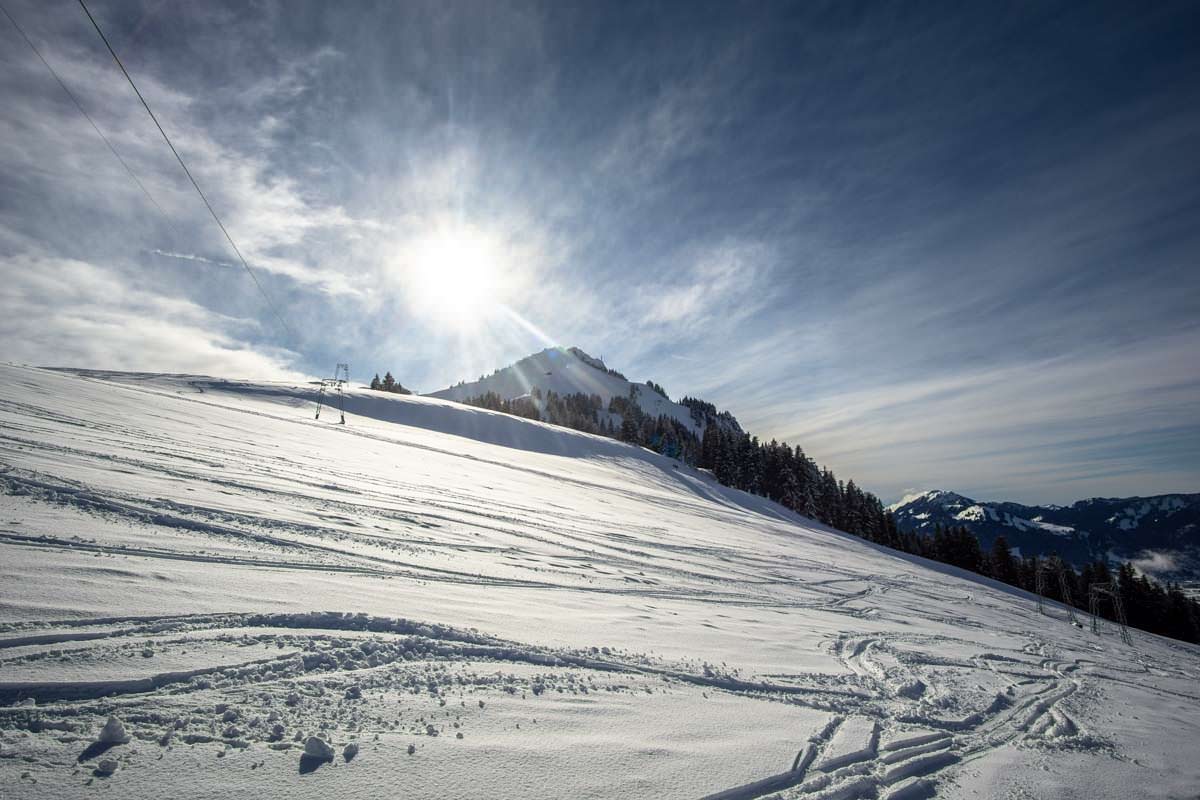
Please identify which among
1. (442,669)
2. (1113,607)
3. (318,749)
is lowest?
(1113,607)

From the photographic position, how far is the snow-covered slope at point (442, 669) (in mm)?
2848

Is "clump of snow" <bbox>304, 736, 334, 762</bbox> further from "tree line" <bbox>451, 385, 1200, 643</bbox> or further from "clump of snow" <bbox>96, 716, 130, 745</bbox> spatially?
"tree line" <bbox>451, 385, 1200, 643</bbox>

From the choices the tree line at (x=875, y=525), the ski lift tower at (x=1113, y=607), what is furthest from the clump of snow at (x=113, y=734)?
the tree line at (x=875, y=525)

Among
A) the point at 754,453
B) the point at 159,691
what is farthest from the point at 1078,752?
the point at 754,453

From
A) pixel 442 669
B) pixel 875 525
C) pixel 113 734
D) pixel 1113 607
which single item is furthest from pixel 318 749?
pixel 1113 607

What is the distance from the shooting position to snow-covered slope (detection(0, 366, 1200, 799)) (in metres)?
2.85

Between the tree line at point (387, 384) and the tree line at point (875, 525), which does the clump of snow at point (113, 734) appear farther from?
the tree line at point (387, 384)

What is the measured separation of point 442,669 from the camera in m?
4.11

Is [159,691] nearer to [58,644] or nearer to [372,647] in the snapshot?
[58,644]

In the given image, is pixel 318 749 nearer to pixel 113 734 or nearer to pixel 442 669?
pixel 113 734

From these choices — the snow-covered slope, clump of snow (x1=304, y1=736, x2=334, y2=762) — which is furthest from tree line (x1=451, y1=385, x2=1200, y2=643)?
clump of snow (x1=304, y1=736, x2=334, y2=762)

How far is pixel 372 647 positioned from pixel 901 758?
195 inches

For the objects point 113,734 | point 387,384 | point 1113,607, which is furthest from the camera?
point 387,384

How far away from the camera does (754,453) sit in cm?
7706
